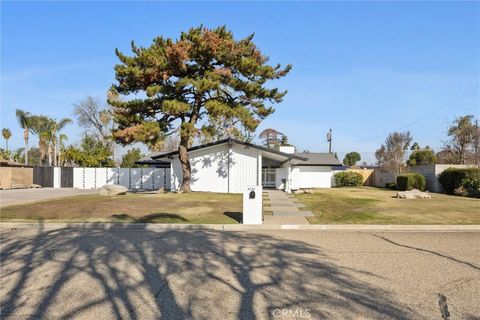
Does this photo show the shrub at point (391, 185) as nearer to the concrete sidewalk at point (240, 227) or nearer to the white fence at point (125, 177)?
the white fence at point (125, 177)

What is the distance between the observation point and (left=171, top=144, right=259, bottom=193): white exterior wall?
31453 millimetres

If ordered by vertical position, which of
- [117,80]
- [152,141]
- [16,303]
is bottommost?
[16,303]

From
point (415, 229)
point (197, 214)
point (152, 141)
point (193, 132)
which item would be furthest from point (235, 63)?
point (415, 229)

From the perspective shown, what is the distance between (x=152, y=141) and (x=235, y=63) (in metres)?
6.86

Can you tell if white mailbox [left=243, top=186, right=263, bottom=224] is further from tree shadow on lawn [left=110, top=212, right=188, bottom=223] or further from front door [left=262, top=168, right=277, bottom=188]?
front door [left=262, top=168, right=277, bottom=188]

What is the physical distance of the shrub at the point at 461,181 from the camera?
26672 millimetres

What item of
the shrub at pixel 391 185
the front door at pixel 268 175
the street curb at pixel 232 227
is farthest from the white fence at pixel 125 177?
the street curb at pixel 232 227

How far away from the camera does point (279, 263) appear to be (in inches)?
310

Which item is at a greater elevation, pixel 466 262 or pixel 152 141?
pixel 152 141

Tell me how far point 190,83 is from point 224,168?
848 centimetres

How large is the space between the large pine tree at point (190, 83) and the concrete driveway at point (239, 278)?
50.5ft

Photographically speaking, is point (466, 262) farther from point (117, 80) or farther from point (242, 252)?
point (117, 80)

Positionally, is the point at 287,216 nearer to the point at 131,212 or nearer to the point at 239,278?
the point at 131,212

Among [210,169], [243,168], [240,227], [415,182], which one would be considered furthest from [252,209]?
[415,182]
